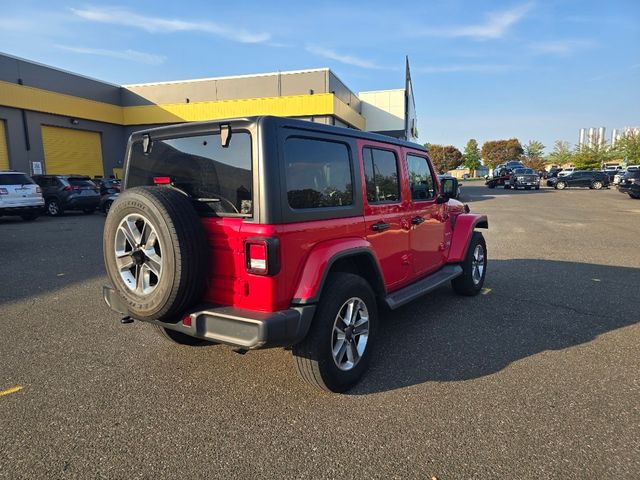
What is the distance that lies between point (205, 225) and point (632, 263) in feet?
26.0

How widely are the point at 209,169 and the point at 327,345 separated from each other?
154cm

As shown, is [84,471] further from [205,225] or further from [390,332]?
[390,332]

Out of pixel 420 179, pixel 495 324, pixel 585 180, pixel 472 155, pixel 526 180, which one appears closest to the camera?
pixel 495 324

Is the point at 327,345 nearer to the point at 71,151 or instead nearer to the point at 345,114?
the point at 345,114

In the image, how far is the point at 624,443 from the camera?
97.3 inches

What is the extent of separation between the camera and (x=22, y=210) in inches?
524

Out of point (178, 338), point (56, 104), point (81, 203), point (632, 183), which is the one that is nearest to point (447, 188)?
point (178, 338)

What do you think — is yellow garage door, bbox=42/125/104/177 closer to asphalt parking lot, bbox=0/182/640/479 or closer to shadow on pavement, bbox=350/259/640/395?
asphalt parking lot, bbox=0/182/640/479

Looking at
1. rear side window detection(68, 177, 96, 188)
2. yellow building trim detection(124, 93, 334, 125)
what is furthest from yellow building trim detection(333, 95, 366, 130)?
rear side window detection(68, 177, 96, 188)

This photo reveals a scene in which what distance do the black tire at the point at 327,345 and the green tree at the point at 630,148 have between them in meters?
62.9

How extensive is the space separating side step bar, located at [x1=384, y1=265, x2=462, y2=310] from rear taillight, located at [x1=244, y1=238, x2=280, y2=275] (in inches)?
54.4

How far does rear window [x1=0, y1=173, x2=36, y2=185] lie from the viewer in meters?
12.9

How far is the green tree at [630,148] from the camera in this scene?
53812 mm

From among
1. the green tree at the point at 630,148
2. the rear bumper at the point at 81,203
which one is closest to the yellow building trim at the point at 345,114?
the rear bumper at the point at 81,203
